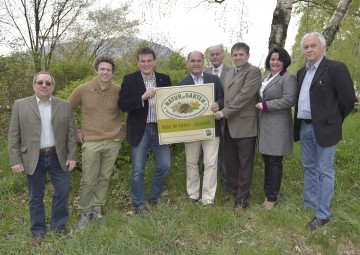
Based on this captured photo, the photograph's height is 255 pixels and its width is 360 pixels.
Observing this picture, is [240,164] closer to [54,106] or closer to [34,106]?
[54,106]

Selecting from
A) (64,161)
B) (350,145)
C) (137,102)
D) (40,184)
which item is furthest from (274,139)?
(350,145)

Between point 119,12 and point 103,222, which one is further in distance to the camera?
point 119,12

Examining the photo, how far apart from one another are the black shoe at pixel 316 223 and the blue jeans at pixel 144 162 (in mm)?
2104

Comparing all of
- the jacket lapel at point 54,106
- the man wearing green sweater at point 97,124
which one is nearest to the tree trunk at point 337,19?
the man wearing green sweater at point 97,124

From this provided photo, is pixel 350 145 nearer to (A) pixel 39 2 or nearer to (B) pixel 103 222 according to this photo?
(B) pixel 103 222

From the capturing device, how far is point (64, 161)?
14.0 ft

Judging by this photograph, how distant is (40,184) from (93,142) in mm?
846

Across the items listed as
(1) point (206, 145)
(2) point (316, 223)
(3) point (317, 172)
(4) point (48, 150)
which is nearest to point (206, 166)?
(1) point (206, 145)

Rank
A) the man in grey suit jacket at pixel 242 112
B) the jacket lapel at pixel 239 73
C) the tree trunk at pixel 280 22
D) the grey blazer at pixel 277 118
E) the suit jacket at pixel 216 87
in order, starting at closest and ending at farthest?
the grey blazer at pixel 277 118 < the man in grey suit jacket at pixel 242 112 < the jacket lapel at pixel 239 73 < the suit jacket at pixel 216 87 < the tree trunk at pixel 280 22

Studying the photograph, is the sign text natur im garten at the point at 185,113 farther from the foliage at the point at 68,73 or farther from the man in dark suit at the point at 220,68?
the foliage at the point at 68,73

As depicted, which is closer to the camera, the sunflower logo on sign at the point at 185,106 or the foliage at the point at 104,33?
the sunflower logo on sign at the point at 185,106

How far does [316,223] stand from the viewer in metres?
4.35

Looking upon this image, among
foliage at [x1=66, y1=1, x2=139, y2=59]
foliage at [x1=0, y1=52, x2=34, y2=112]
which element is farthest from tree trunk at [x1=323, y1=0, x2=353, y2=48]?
foliage at [x1=66, y1=1, x2=139, y2=59]

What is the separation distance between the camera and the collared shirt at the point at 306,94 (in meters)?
4.29
